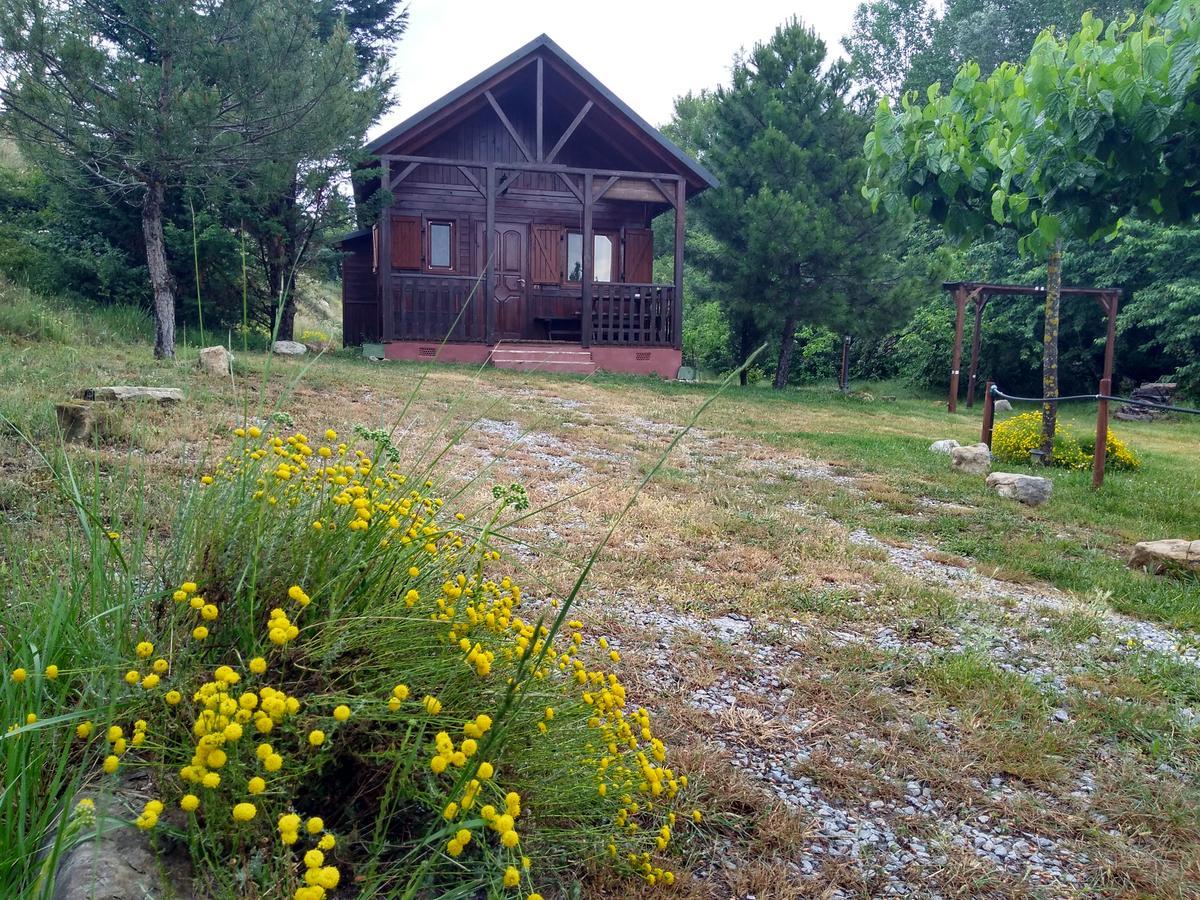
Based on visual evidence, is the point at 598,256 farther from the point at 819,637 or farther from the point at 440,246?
the point at 819,637

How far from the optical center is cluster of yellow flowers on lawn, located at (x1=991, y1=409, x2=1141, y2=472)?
28.8 ft

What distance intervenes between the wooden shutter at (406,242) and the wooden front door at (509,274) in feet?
3.99

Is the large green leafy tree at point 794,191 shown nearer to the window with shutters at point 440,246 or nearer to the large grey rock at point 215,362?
the window with shutters at point 440,246

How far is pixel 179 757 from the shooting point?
4.77 ft

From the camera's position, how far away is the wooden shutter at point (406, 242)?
54.6ft

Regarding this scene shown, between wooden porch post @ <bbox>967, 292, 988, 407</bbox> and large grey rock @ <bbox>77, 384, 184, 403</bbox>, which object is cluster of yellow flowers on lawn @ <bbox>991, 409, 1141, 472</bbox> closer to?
large grey rock @ <bbox>77, 384, 184, 403</bbox>

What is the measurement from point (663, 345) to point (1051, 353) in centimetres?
812

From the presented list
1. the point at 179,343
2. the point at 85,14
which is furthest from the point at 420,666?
the point at 179,343

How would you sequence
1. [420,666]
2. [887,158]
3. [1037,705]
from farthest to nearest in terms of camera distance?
[887,158] → [1037,705] → [420,666]

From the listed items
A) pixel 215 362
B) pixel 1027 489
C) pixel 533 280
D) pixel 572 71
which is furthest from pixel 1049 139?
pixel 533 280

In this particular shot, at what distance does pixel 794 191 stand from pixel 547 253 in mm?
5218

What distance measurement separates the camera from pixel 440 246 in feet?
56.1

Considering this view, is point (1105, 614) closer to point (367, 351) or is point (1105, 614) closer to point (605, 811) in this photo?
point (605, 811)

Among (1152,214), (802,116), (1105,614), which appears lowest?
(1105,614)
